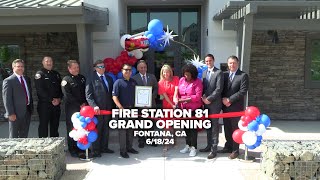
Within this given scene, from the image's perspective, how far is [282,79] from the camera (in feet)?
32.6

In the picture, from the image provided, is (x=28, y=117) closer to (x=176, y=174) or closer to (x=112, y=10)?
(x=176, y=174)

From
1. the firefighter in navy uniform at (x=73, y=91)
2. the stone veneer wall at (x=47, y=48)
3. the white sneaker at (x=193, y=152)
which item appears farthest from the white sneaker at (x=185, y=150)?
the stone veneer wall at (x=47, y=48)

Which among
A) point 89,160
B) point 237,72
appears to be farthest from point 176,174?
point 237,72

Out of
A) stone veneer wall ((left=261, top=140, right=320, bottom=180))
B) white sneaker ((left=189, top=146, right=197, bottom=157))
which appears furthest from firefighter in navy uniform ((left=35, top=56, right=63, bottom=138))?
stone veneer wall ((left=261, top=140, right=320, bottom=180))

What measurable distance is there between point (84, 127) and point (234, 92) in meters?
2.68

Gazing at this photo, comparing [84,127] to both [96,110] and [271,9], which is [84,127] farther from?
[271,9]

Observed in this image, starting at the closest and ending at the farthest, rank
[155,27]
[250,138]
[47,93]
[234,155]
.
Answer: [250,138], [234,155], [47,93], [155,27]

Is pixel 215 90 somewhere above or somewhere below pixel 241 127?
above

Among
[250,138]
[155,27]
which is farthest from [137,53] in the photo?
[250,138]

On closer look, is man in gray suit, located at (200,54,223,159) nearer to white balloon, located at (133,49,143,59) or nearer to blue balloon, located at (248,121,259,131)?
blue balloon, located at (248,121,259,131)

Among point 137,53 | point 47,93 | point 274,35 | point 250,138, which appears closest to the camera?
point 250,138

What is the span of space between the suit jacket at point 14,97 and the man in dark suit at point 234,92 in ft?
11.8

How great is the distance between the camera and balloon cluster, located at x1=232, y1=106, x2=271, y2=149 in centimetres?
566

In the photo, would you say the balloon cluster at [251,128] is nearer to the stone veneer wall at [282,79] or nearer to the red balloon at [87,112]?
the red balloon at [87,112]
